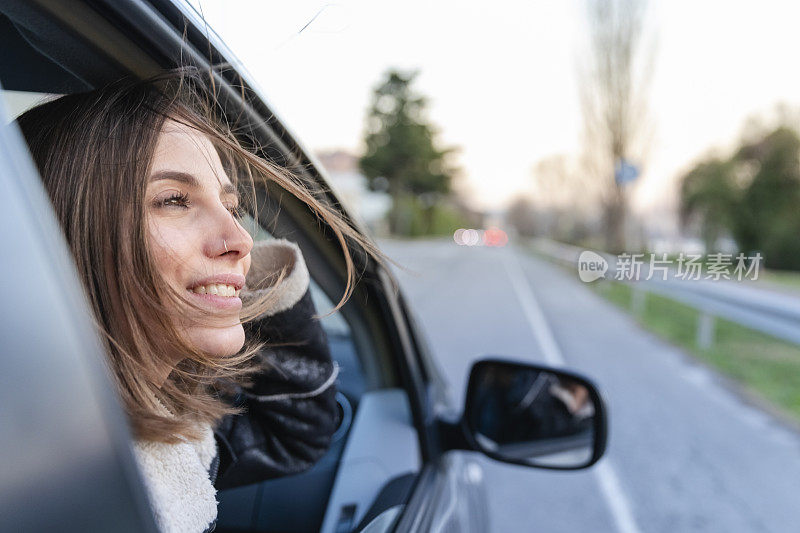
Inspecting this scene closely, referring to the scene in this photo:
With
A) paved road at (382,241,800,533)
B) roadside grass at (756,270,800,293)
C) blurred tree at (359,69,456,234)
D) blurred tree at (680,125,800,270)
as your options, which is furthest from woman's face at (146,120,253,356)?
blurred tree at (680,125,800,270)

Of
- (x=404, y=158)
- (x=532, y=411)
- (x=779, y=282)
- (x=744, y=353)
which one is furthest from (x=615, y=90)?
(x=404, y=158)

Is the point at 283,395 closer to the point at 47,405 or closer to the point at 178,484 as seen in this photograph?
the point at 178,484

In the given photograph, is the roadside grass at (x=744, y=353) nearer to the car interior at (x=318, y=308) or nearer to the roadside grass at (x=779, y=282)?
the roadside grass at (x=779, y=282)

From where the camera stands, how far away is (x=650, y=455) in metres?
4.68

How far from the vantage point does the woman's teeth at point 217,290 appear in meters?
0.91

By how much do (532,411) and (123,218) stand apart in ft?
4.74

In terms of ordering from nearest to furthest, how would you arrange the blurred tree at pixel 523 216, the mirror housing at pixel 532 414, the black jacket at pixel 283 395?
the black jacket at pixel 283 395
the mirror housing at pixel 532 414
the blurred tree at pixel 523 216

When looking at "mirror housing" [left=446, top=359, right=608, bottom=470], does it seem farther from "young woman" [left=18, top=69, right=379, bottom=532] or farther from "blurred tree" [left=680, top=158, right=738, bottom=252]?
"blurred tree" [left=680, top=158, right=738, bottom=252]

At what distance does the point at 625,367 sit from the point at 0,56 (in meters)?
7.48

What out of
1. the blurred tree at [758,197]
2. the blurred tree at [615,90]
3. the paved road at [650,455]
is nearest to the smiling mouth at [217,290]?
the paved road at [650,455]

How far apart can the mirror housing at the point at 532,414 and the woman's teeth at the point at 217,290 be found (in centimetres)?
104

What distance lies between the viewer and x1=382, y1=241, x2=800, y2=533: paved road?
3678 mm

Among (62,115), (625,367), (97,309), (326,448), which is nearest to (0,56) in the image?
(62,115)

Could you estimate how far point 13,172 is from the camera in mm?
478
